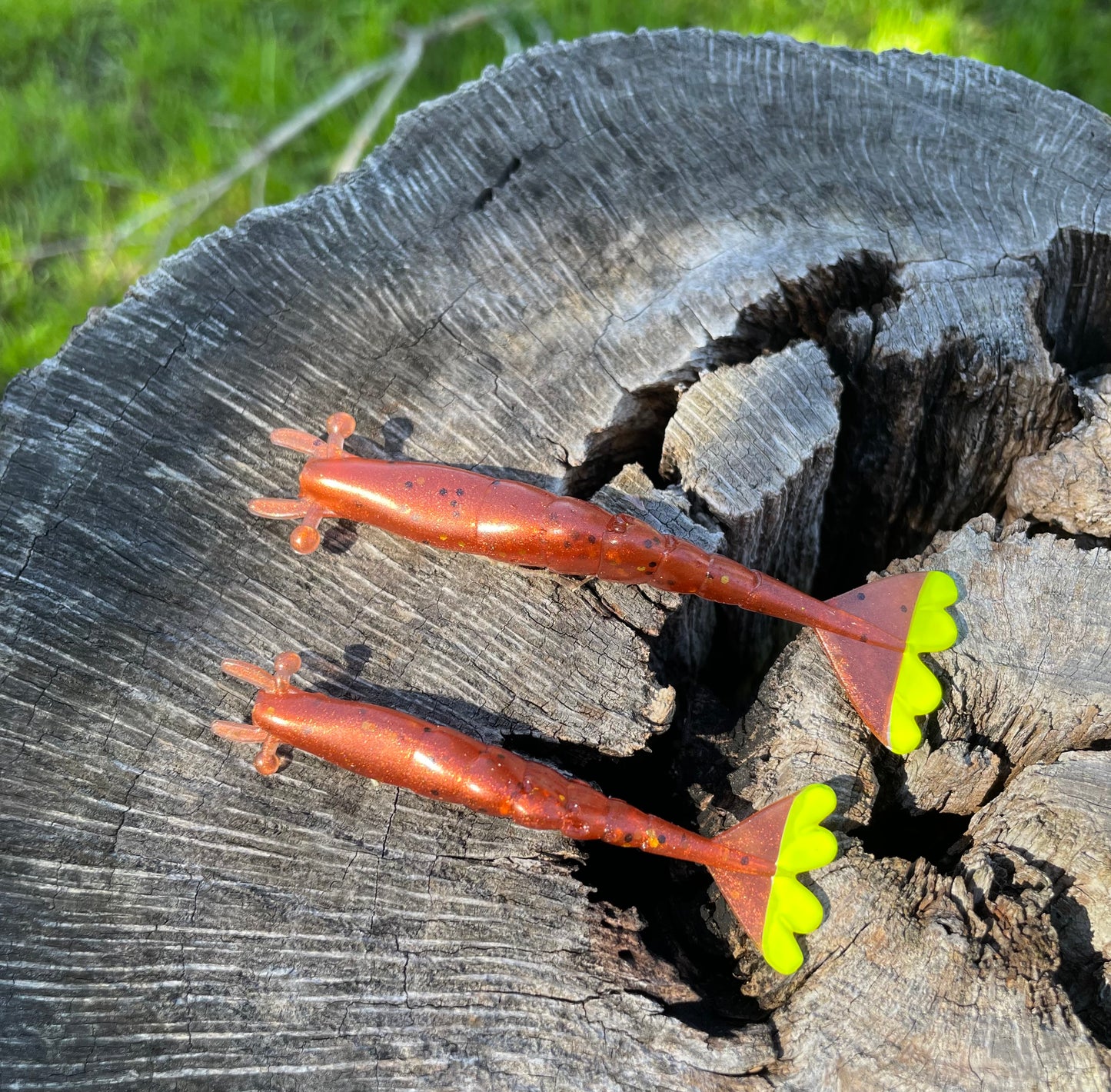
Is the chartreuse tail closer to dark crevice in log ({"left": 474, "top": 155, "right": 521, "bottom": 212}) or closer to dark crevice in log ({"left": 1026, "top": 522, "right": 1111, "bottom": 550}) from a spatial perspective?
dark crevice in log ({"left": 1026, "top": 522, "right": 1111, "bottom": 550})

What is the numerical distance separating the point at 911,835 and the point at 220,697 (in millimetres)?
1650

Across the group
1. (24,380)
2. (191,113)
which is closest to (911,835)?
(24,380)

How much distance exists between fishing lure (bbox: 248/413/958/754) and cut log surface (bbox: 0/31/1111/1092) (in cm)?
7

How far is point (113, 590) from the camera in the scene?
231 cm

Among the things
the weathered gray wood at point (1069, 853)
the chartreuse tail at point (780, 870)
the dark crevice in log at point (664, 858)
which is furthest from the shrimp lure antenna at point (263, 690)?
the weathered gray wood at point (1069, 853)

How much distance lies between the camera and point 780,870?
2.09 m

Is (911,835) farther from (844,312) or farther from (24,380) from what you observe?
(24,380)

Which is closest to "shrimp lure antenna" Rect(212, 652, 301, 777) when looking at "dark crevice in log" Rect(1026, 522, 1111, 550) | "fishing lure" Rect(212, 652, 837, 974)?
"fishing lure" Rect(212, 652, 837, 974)

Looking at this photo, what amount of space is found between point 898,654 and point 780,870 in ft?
1.88

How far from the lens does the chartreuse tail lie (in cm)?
205

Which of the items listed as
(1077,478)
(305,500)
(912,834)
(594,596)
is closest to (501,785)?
(594,596)

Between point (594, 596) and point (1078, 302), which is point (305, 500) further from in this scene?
point (1078, 302)

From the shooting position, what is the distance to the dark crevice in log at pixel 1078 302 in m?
2.79

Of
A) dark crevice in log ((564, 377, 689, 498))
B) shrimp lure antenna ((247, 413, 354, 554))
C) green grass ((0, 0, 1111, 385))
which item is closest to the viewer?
shrimp lure antenna ((247, 413, 354, 554))
